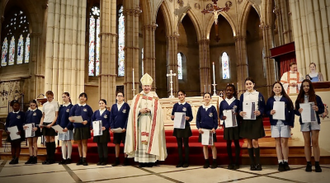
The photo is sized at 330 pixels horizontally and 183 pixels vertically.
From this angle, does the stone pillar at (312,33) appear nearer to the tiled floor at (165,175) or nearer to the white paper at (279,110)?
the white paper at (279,110)

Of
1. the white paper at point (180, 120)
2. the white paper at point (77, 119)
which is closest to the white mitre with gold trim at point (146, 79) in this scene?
the white paper at point (180, 120)

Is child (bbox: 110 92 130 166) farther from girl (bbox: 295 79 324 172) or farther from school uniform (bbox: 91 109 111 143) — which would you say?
girl (bbox: 295 79 324 172)

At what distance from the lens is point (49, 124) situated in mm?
5949

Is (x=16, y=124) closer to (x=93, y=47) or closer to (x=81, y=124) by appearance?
(x=81, y=124)

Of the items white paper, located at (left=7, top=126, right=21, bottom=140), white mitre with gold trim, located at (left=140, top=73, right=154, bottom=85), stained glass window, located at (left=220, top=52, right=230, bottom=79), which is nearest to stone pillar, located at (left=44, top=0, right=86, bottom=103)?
white paper, located at (left=7, top=126, right=21, bottom=140)

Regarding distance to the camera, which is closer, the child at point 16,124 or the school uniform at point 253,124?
the school uniform at point 253,124

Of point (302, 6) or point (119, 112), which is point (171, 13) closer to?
point (302, 6)

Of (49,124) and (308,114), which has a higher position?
(308,114)

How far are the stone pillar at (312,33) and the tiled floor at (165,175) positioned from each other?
154 inches

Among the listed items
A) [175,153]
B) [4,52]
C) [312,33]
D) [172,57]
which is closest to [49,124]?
[175,153]

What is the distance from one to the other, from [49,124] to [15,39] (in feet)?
69.0

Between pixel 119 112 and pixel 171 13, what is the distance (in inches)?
677

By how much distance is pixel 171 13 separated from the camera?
2127cm

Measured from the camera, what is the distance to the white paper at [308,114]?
4.11 meters
